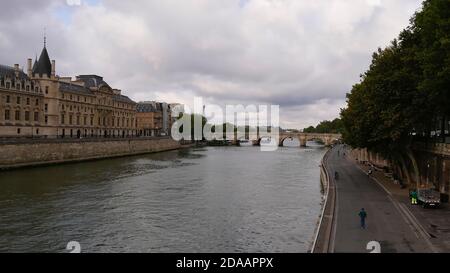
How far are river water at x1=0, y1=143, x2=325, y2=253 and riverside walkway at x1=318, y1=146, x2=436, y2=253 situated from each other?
7.16 feet

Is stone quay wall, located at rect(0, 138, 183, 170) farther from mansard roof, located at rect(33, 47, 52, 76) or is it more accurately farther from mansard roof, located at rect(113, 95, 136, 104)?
mansard roof, located at rect(113, 95, 136, 104)

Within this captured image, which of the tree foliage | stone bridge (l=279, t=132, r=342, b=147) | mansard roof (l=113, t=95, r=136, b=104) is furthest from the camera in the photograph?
stone bridge (l=279, t=132, r=342, b=147)

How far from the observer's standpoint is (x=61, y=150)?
250ft

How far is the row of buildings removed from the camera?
80.4 metres

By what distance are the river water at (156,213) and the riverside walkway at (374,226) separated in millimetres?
2181

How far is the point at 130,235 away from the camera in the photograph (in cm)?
2794

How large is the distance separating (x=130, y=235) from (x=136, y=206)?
9.46 m

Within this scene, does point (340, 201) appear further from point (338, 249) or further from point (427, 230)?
point (338, 249)

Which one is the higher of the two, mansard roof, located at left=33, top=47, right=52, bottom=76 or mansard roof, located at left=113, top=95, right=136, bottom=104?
mansard roof, located at left=33, top=47, right=52, bottom=76

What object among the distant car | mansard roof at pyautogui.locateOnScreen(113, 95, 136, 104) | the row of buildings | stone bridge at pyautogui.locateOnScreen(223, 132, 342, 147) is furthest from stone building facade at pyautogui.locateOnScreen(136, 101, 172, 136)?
the distant car

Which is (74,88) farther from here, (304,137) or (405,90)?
(304,137)

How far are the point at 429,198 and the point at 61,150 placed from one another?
60556 mm

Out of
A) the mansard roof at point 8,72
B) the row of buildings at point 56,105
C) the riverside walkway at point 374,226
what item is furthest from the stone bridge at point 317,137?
the riverside walkway at point 374,226

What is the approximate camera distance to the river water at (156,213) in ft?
86.0
